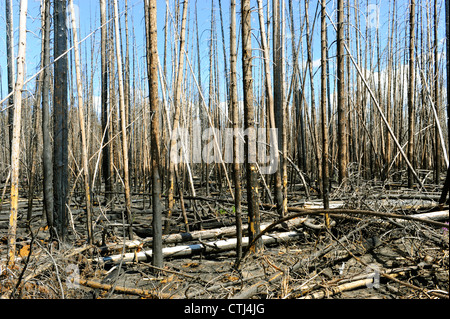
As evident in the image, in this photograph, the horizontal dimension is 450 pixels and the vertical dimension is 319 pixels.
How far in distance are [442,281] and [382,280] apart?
0.35 metres

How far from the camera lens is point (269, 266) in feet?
8.20

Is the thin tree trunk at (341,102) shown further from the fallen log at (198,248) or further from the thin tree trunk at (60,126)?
the thin tree trunk at (60,126)

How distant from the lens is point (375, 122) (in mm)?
6633

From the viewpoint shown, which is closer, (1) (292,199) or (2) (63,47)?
(2) (63,47)

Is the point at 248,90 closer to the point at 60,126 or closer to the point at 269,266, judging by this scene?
the point at 269,266

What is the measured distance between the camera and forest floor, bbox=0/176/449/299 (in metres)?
2.06

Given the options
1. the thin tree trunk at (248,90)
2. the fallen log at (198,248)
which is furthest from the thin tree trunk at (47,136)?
the thin tree trunk at (248,90)

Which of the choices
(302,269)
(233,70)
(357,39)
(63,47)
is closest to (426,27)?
Result: (357,39)

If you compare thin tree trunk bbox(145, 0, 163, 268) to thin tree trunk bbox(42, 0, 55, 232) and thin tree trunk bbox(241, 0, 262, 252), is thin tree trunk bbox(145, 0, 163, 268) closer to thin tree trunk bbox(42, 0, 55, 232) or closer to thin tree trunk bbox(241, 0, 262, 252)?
thin tree trunk bbox(241, 0, 262, 252)

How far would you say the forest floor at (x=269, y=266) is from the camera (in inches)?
81.1

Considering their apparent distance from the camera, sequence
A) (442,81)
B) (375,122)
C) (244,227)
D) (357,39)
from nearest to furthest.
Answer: (244,227), (357,39), (442,81), (375,122)

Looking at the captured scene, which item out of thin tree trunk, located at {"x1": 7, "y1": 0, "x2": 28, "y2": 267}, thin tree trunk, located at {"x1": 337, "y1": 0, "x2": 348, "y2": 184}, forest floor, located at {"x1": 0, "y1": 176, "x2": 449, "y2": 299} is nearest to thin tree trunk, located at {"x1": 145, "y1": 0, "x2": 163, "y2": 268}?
forest floor, located at {"x1": 0, "y1": 176, "x2": 449, "y2": 299}

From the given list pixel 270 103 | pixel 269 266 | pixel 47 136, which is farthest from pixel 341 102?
pixel 47 136

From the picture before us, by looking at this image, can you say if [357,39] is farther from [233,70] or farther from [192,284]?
[192,284]
